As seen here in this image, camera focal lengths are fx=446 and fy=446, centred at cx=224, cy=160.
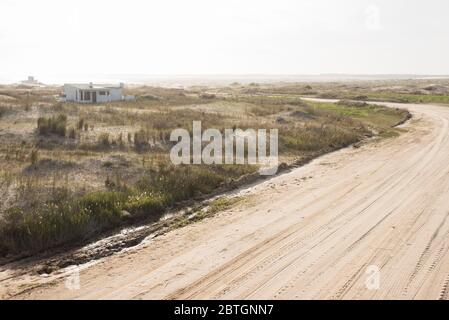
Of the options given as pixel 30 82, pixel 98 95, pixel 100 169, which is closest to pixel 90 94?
pixel 98 95

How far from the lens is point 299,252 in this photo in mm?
9695

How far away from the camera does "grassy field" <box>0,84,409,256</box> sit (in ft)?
36.1

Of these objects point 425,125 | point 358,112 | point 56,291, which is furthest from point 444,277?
point 358,112

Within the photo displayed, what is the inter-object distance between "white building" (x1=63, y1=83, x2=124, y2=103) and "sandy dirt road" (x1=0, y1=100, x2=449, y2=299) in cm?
3425

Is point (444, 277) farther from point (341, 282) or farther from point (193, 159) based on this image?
point (193, 159)

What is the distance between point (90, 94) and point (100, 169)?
108 ft

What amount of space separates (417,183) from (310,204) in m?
4.86

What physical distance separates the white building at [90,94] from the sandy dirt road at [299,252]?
3425cm

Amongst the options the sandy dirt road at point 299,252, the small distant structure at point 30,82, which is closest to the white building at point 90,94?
the sandy dirt road at point 299,252

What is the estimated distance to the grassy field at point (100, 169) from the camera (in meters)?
11.0

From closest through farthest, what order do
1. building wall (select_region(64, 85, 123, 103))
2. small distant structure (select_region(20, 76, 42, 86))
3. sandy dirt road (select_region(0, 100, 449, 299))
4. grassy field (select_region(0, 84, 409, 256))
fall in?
sandy dirt road (select_region(0, 100, 449, 299)) → grassy field (select_region(0, 84, 409, 256)) → building wall (select_region(64, 85, 123, 103)) → small distant structure (select_region(20, 76, 42, 86))

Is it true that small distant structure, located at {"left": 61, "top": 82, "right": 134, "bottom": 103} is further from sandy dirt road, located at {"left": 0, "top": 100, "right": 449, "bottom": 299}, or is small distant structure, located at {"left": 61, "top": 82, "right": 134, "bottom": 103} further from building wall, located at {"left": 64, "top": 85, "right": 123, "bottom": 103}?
sandy dirt road, located at {"left": 0, "top": 100, "right": 449, "bottom": 299}

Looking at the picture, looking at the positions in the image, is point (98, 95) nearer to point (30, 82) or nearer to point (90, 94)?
point (90, 94)

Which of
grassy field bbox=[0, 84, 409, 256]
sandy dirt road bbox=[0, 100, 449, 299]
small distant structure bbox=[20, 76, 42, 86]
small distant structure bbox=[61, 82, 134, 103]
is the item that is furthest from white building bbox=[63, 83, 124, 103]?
small distant structure bbox=[20, 76, 42, 86]
